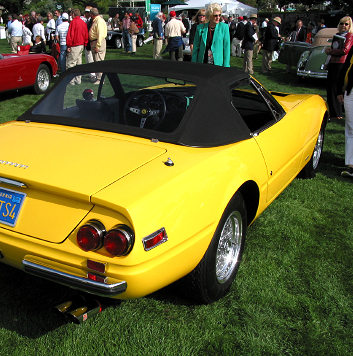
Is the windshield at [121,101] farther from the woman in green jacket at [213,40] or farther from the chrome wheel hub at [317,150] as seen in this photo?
the woman in green jacket at [213,40]

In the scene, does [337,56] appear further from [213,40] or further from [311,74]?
[311,74]

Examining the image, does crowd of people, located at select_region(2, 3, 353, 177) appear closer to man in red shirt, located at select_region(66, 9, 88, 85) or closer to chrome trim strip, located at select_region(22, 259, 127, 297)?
man in red shirt, located at select_region(66, 9, 88, 85)

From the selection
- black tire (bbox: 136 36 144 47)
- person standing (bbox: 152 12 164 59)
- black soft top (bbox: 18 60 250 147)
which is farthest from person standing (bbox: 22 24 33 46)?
black soft top (bbox: 18 60 250 147)

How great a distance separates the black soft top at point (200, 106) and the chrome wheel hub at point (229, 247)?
0.54 metres

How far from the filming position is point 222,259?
117 inches

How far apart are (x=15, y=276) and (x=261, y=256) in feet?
6.07

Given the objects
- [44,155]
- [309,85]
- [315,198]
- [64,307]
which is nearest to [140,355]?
[64,307]

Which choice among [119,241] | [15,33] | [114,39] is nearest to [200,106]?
[119,241]

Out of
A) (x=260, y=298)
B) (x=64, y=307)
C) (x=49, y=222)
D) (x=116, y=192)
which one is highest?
(x=116, y=192)

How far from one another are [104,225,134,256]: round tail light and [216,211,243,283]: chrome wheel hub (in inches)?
35.2

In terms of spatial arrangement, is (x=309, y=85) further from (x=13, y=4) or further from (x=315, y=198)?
(x=13, y=4)

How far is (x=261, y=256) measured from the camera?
3.44 m

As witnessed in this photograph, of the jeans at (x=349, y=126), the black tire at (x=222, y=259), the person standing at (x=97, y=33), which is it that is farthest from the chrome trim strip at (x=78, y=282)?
the person standing at (x=97, y=33)

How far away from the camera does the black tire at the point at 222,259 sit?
258cm
